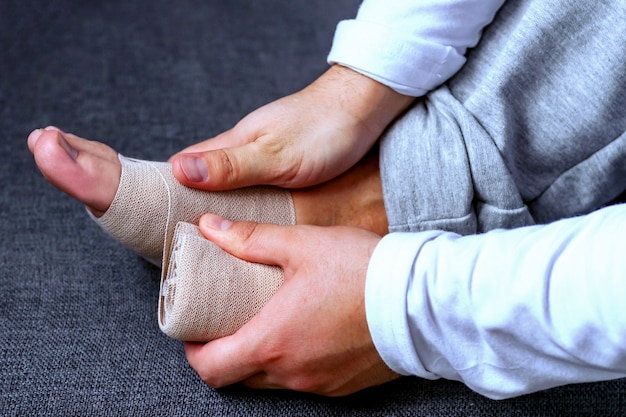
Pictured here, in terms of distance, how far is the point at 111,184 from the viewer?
2.22 feet

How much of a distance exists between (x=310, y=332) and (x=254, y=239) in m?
0.11

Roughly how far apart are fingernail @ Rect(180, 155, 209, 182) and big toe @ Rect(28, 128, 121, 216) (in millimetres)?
61

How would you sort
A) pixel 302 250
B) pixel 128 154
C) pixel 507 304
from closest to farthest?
pixel 507 304 → pixel 302 250 → pixel 128 154

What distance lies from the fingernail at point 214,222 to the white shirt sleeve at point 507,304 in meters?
0.16

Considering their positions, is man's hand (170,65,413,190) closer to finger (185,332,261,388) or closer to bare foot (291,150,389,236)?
bare foot (291,150,389,236)

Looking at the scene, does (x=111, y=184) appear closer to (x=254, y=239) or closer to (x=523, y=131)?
(x=254, y=239)

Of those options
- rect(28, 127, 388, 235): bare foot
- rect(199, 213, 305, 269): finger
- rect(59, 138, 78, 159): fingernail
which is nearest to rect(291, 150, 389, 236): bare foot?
rect(28, 127, 388, 235): bare foot

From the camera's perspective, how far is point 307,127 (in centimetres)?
75

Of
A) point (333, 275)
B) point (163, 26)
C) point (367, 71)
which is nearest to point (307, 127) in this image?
point (367, 71)

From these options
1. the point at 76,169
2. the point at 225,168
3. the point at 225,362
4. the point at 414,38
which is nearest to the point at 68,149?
the point at 76,169

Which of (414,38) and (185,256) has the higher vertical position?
(414,38)

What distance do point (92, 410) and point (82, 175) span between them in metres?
0.21

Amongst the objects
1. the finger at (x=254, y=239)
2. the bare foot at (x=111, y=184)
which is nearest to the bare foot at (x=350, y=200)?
the bare foot at (x=111, y=184)

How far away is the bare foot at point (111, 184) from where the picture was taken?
66cm
